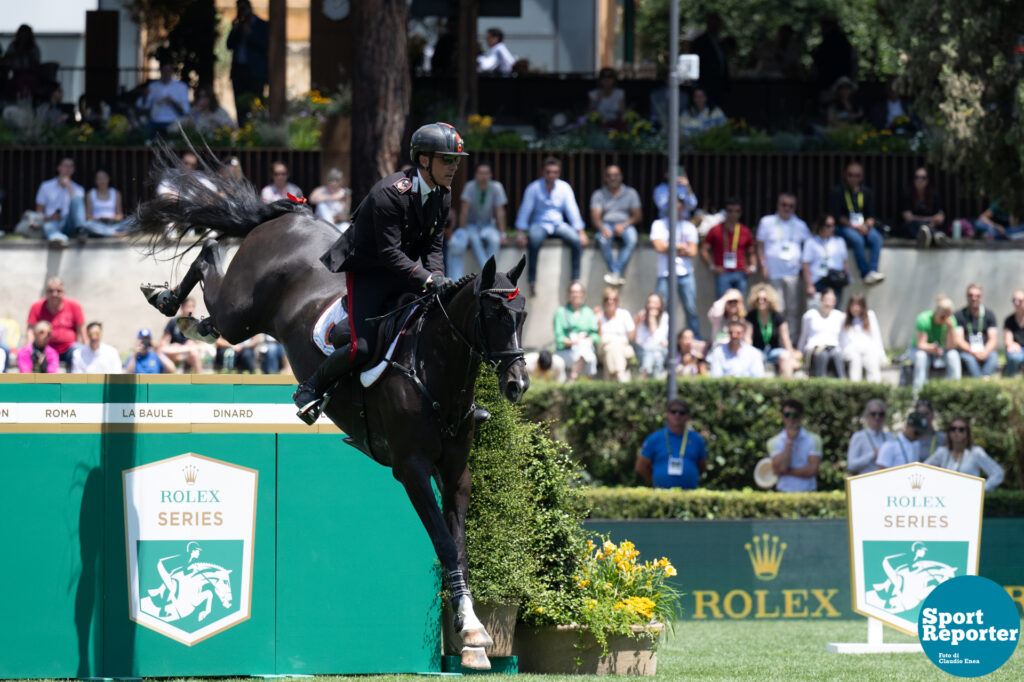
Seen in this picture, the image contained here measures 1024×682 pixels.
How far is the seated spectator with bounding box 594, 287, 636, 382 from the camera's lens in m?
16.4

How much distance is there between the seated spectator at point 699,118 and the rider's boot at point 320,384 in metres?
13.4

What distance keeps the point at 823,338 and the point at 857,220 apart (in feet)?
8.45

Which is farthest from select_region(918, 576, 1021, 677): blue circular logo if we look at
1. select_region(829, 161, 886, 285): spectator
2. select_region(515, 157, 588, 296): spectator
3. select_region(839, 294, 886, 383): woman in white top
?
select_region(829, 161, 886, 285): spectator

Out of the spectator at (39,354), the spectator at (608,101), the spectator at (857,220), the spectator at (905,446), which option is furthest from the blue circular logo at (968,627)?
the spectator at (608,101)

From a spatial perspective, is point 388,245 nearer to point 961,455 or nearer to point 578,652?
point 578,652

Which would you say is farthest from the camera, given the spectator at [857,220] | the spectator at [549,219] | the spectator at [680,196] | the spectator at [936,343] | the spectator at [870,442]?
the spectator at [857,220]

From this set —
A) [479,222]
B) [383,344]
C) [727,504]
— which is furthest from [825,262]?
[383,344]

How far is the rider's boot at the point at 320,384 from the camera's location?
24.5ft

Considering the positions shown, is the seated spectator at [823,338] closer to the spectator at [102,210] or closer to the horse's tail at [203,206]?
the spectator at [102,210]

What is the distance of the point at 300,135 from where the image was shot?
1967 centimetres

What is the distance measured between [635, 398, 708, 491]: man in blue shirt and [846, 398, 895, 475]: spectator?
143 centimetres

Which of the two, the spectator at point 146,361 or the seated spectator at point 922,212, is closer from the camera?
the spectator at point 146,361

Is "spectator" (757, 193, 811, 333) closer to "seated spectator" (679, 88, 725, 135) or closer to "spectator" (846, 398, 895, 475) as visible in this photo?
"seated spectator" (679, 88, 725, 135)

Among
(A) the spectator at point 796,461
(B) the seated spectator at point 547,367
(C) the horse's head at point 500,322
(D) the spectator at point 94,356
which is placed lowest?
(A) the spectator at point 796,461
